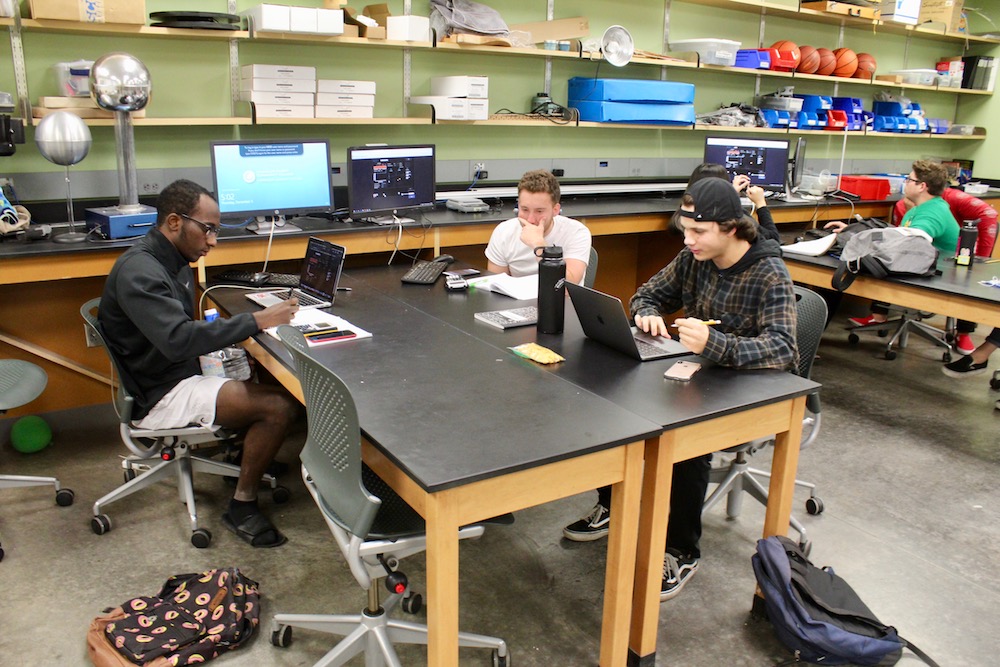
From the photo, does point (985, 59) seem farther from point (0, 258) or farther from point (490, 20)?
point (0, 258)

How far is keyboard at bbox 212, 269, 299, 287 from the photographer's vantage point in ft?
10.6

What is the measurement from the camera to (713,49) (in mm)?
5250

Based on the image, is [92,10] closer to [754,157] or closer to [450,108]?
[450,108]

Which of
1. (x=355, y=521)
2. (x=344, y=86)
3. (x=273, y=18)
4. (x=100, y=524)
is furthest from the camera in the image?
(x=344, y=86)

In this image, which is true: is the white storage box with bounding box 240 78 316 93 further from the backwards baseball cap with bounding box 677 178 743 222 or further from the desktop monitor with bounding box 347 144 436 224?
the backwards baseball cap with bounding box 677 178 743 222

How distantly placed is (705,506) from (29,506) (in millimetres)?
2443

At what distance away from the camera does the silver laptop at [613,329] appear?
7.41 ft

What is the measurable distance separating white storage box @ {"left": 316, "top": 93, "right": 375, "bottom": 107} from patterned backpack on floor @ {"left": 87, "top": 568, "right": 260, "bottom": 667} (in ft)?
8.15

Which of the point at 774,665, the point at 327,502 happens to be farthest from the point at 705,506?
the point at 327,502

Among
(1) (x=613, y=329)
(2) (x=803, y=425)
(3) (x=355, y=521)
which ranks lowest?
(2) (x=803, y=425)

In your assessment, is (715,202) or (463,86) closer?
(715,202)

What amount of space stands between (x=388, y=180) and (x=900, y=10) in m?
4.63

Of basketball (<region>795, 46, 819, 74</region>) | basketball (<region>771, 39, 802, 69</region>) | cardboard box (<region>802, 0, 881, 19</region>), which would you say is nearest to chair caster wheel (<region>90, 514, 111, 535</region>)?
basketball (<region>771, 39, 802, 69</region>)

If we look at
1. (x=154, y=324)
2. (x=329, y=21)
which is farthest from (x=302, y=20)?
(x=154, y=324)
